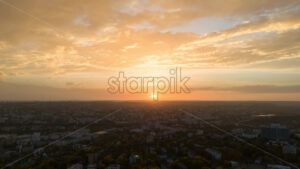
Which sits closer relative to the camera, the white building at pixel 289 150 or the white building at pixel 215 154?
the white building at pixel 215 154

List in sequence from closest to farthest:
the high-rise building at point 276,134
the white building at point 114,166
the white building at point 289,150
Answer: the white building at point 114,166, the white building at point 289,150, the high-rise building at point 276,134

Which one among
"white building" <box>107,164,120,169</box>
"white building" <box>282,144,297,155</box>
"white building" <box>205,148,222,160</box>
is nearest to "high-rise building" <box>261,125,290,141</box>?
"white building" <box>282,144,297,155</box>

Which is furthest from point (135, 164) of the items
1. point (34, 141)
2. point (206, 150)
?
point (34, 141)

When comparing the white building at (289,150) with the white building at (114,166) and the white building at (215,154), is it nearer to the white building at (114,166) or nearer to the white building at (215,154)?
the white building at (215,154)

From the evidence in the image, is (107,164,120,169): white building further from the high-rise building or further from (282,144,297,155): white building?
the high-rise building

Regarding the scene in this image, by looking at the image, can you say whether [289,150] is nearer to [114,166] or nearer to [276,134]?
[276,134]

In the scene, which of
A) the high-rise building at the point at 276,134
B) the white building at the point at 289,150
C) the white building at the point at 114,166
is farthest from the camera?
the high-rise building at the point at 276,134

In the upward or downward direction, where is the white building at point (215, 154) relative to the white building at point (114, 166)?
downward

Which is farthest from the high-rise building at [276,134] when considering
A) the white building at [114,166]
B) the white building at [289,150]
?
the white building at [114,166]

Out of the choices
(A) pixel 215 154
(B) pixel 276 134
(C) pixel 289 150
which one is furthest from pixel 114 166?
(B) pixel 276 134

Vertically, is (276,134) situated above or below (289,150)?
above

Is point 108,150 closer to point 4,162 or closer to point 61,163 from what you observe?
point 61,163
